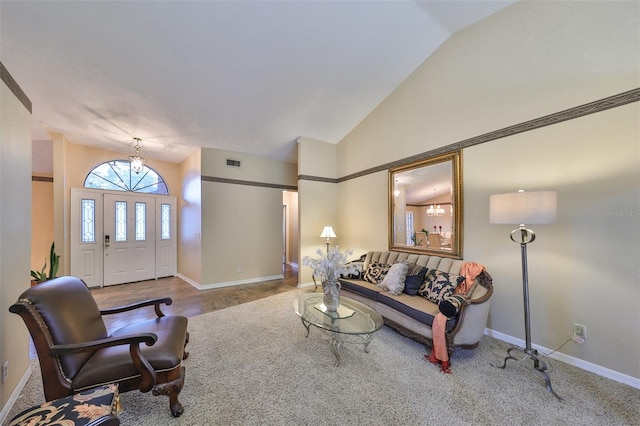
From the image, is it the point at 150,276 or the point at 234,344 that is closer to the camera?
the point at 234,344

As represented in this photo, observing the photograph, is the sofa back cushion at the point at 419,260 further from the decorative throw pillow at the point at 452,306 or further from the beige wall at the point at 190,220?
the beige wall at the point at 190,220

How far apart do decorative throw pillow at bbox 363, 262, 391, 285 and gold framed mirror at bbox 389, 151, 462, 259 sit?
24.3 inches

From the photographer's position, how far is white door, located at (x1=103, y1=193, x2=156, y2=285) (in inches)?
197

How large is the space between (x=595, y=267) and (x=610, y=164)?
3.18ft

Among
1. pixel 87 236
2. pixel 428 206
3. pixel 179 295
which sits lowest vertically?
pixel 179 295

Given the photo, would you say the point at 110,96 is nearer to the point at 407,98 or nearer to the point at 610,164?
the point at 407,98

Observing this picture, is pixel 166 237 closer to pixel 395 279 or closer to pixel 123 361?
pixel 123 361

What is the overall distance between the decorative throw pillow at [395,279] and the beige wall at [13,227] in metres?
3.49

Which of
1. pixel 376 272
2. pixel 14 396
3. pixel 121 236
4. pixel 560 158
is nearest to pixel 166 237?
pixel 121 236

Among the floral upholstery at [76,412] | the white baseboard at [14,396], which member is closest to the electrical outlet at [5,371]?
the white baseboard at [14,396]

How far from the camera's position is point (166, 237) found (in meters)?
5.79

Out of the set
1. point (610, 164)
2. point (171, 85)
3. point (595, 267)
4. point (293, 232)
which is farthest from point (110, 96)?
point (595, 267)

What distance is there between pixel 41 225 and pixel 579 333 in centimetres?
915

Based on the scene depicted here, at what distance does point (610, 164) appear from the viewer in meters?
2.11
